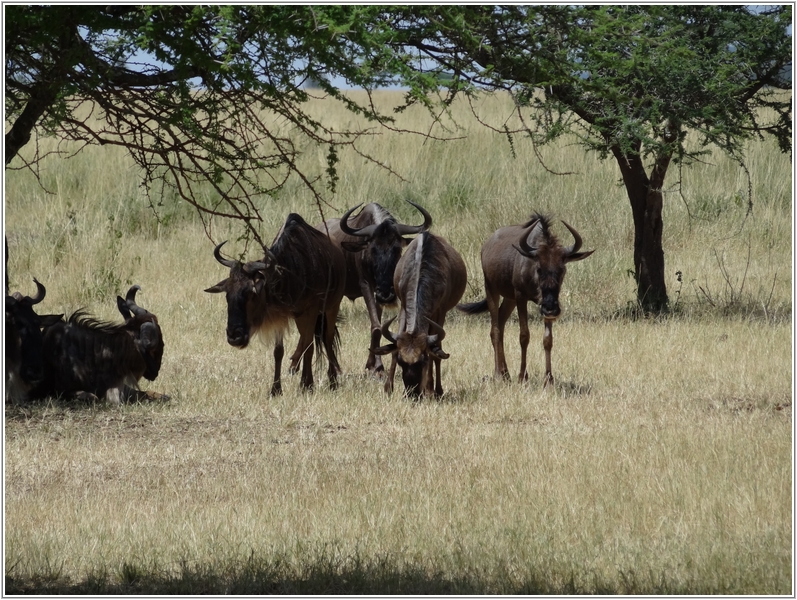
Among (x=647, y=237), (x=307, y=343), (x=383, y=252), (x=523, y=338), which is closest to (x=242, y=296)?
(x=307, y=343)

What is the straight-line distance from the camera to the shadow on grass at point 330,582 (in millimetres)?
5445

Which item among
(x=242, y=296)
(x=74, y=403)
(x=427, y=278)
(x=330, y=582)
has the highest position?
(x=427, y=278)

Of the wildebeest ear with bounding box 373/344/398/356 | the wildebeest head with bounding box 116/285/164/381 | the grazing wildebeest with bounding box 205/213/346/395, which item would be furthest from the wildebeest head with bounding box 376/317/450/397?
the wildebeest head with bounding box 116/285/164/381

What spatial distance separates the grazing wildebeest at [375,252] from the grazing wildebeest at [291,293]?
300 millimetres

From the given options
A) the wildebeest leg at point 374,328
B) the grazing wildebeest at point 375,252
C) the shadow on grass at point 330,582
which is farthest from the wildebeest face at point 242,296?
the shadow on grass at point 330,582

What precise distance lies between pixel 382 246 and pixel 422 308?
5.19 feet

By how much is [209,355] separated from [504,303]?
3.65 metres

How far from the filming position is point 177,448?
28.6ft

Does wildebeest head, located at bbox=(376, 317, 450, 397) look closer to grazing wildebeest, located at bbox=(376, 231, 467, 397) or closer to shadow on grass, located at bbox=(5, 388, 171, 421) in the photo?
grazing wildebeest, located at bbox=(376, 231, 467, 397)

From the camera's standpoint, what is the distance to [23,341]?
10.3 m

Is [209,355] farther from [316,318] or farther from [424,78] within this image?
[424,78]

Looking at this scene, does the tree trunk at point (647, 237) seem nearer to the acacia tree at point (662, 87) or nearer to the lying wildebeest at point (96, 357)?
the acacia tree at point (662, 87)

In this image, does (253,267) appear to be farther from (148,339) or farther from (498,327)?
(498,327)

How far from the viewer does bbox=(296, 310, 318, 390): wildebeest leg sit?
11258 mm
